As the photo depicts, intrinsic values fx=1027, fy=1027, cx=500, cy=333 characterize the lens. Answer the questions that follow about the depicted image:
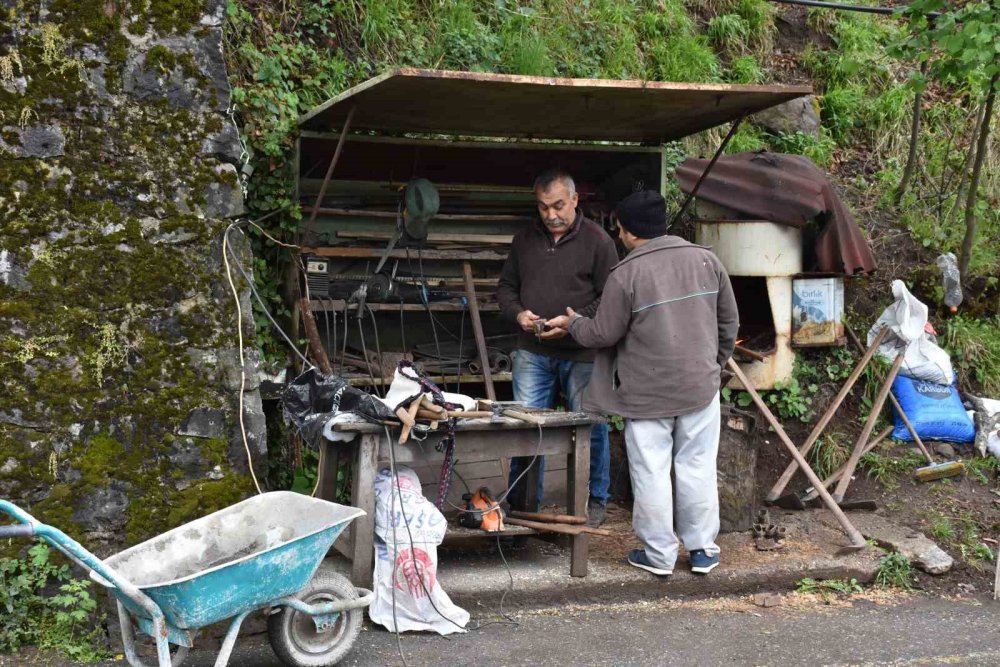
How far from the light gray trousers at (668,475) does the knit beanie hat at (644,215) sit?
3.20 ft

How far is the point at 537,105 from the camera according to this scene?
6.06 meters

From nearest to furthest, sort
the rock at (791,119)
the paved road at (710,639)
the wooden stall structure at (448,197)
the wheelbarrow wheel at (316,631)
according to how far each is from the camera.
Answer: the wheelbarrow wheel at (316,631) → the paved road at (710,639) → the wooden stall structure at (448,197) → the rock at (791,119)

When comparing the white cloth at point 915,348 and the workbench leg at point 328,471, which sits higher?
the white cloth at point 915,348

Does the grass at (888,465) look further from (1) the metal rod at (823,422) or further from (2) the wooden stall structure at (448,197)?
(2) the wooden stall structure at (448,197)

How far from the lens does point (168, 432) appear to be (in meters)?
4.69

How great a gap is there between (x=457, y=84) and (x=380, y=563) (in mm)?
2444

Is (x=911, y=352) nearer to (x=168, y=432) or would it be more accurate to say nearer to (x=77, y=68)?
(x=168, y=432)

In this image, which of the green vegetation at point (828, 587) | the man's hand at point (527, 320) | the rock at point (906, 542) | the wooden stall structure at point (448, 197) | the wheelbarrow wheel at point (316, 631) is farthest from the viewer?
the wooden stall structure at point (448, 197)

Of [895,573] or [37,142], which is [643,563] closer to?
[895,573]

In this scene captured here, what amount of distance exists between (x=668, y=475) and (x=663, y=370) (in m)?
0.58

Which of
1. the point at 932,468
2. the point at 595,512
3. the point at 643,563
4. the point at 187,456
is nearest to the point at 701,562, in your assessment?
the point at 643,563

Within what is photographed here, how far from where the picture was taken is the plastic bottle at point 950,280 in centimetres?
811

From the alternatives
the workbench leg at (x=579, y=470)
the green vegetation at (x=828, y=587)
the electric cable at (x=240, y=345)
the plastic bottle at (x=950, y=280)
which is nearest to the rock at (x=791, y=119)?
the plastic bottle at (x=950, y=280)

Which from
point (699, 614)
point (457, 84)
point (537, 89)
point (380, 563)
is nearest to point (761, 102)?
point (537, 89)
